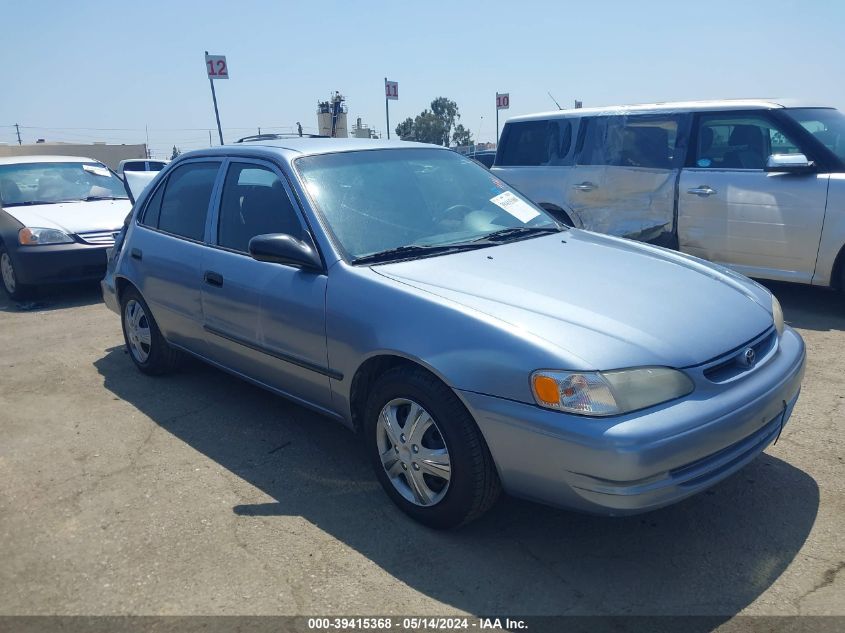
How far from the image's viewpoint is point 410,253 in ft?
11.1

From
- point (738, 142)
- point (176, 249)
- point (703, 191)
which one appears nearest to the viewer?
point (176, 249)

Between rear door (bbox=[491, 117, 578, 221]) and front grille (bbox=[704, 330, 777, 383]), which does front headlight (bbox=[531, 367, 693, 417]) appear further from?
rear door (bbox=[491, 117, 578, 221])

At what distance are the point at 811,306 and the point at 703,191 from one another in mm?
1396

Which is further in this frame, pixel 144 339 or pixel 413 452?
pixel 144 339

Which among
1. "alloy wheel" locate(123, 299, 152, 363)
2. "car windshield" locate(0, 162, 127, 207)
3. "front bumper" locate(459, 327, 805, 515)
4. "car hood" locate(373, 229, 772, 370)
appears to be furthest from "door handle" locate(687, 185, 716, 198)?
"car windshield" locate(0, 162, 127, 207)

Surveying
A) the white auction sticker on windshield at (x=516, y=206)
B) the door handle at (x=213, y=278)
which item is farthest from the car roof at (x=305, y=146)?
the door handle at (x=213, y=278)

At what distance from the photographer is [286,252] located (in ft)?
10.9

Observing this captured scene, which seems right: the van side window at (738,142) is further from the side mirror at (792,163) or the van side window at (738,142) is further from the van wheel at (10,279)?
the van wheel at (10,279)

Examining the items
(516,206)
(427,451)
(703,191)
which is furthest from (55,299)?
(703,191)

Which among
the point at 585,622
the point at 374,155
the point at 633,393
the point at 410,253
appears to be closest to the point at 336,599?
the point at 585,622

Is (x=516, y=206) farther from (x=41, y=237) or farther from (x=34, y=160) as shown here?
(x=34, y=160)

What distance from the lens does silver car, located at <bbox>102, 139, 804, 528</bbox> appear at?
8.21ft

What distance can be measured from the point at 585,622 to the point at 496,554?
50 cm

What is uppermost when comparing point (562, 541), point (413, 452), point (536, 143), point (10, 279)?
point (536, 143)
